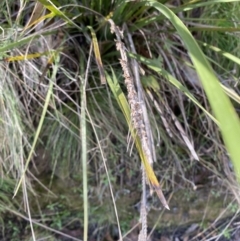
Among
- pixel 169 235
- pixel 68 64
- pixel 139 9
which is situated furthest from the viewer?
pixel 169 235

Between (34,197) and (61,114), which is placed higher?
(61,114)

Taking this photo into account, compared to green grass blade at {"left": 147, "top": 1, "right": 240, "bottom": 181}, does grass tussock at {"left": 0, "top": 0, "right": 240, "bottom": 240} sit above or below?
below

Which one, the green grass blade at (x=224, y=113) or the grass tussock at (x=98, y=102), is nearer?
the green grass blade at (x=224, y=113)

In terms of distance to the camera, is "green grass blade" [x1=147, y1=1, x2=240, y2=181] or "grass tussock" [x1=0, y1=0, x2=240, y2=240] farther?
"grass tussock" [x1=0, y1=0, x2=240, y2=240]

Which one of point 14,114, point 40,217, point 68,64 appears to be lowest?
point 40,217

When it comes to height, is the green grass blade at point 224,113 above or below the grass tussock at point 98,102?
above

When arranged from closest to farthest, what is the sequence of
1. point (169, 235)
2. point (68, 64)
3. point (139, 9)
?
point (139, 9) < point (68, 64) < point (169, 235)

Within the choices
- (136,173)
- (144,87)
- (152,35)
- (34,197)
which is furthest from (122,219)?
(152,35)

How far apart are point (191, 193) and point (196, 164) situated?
0.09m

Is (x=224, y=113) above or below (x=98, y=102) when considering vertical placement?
above

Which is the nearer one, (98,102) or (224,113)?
(224,113)

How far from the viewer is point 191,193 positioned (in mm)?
1179

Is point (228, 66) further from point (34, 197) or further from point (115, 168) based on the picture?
point (34, 197)

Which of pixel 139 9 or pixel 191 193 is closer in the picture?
pixel 139 9
